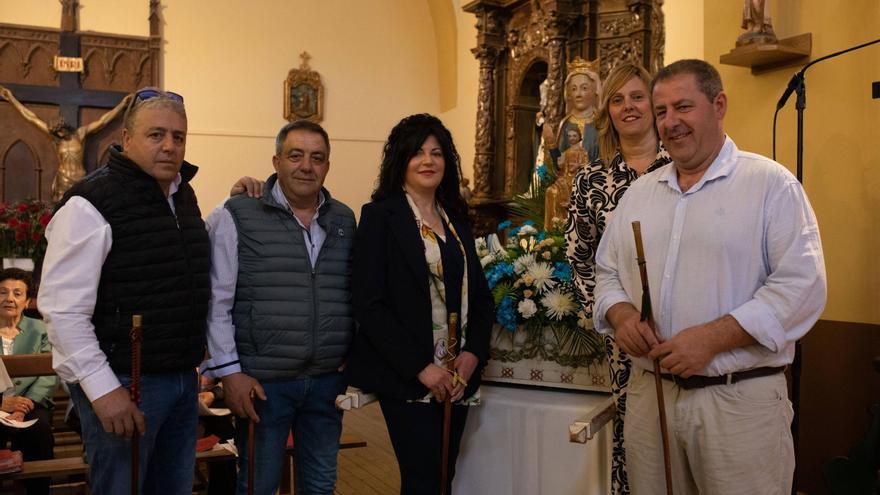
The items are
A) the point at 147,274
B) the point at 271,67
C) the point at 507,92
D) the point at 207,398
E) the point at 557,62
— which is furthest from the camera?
the point at 271,67

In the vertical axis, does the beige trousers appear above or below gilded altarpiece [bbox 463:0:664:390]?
below

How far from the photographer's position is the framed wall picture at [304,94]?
1030cm

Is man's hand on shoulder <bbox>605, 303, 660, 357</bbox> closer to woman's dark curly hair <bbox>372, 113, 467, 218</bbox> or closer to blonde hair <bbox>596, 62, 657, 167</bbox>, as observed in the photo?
blonde hair <bbox>596, 62, 657, 167</bbox>

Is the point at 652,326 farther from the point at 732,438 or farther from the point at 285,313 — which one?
the point at 285,313

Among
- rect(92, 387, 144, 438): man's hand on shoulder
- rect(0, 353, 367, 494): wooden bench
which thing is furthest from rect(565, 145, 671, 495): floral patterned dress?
rect(0, 353, 367, 494): wooden bench

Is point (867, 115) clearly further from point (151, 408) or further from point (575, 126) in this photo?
point (151, 408)

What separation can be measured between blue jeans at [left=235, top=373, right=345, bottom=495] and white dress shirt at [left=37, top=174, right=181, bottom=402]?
1.71 feet

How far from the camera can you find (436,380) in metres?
2.26

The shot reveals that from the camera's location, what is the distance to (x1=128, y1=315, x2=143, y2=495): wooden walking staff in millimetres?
2002

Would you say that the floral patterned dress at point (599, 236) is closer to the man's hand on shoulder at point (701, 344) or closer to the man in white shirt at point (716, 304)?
the man in white shirt at point (716, 304)

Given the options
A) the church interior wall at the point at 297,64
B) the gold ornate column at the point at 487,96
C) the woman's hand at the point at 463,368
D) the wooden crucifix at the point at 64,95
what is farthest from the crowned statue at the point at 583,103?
the wooden crucifix at the point at 64,95

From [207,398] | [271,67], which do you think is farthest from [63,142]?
[207,398]

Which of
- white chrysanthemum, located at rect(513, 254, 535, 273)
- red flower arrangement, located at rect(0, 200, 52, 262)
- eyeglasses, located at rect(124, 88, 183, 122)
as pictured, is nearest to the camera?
eyeglasses, located at rect(124, 88, 183, 122)

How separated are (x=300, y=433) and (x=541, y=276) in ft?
2.98
